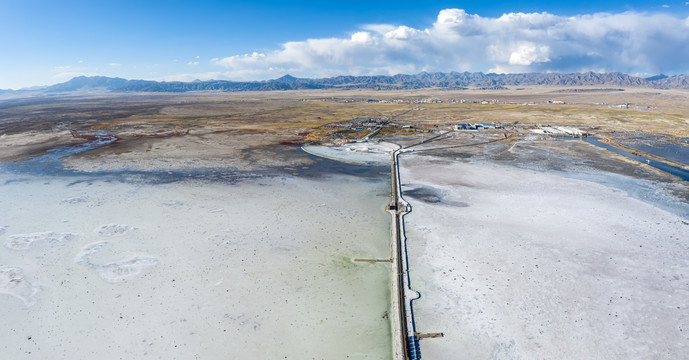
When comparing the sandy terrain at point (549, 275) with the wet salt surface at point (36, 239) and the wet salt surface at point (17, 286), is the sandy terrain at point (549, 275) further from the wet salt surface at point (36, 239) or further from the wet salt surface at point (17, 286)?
the wet salt surface at point (36, 239)

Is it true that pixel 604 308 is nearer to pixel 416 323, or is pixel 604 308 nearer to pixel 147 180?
pixel 416 323

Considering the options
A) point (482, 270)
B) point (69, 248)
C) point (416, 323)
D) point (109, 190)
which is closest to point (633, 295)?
point (482, 270)

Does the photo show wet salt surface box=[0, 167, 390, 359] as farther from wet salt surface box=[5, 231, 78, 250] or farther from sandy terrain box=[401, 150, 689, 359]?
sandy terrain box=[401, 150, 689, 359]

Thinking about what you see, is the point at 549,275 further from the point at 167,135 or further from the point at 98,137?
the point at 98,137

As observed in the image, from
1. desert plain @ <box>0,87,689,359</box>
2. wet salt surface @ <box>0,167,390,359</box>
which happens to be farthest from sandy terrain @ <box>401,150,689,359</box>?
wet salt surface @ <box>0,167,390,359</box>

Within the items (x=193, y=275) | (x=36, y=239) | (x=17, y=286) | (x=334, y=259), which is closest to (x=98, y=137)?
(x=36, y=239)
